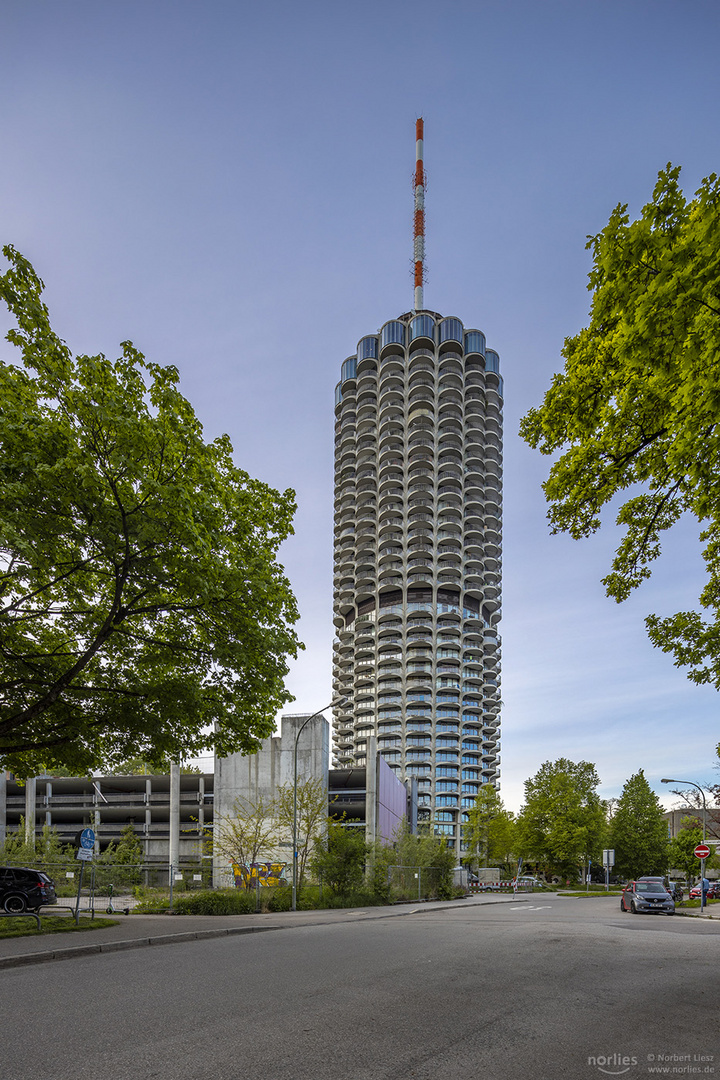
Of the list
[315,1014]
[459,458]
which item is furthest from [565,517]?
[459,458]

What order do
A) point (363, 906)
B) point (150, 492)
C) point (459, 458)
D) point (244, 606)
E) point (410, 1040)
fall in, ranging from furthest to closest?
1. point (459, 458)
2. point (363, 906)
3. point (244, 606)
4. point (150, 492)
5. point (410, 1040)

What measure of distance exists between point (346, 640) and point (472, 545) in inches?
1080

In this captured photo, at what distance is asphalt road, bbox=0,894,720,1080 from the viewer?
5.44 m

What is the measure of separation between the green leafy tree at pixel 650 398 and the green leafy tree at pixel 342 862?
1955 cm

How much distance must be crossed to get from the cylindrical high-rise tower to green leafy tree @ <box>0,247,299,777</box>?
96097 mm

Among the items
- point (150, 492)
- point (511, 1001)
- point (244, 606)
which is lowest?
point (511, 1001)

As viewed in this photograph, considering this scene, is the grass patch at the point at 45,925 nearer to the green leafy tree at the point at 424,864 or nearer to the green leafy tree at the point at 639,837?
the green leafy tree at the point at 424,864

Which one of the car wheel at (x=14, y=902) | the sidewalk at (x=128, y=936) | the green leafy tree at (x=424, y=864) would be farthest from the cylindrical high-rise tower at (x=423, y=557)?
the sidewalk at (x=128, y=936)

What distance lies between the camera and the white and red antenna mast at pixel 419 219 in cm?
13638

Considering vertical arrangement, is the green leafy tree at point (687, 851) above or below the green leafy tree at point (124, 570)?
below

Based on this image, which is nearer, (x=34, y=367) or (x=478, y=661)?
(x=34, y=367)

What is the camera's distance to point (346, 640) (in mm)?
132625

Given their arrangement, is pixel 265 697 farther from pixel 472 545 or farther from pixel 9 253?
pixel 472 545

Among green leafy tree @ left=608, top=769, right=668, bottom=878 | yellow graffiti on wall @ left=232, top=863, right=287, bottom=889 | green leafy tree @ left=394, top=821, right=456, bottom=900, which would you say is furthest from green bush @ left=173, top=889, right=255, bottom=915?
green leafy tree @ left=608, top=769, right=668, bottom=878
